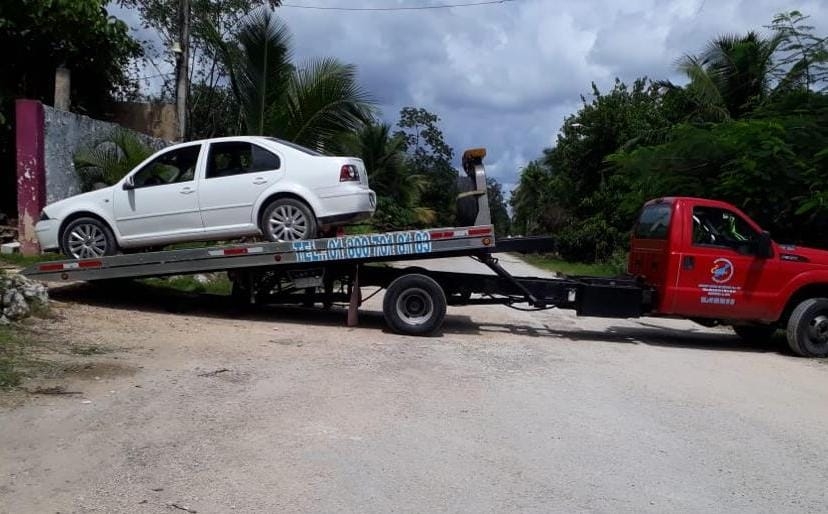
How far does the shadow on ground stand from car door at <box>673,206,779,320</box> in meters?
0.99

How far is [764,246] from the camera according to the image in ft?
33.1

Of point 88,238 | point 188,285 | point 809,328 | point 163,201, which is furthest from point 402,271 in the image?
point 809,328

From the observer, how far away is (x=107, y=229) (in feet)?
34.1

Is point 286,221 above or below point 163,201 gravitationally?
below

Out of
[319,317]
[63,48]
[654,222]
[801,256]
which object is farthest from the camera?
[63,48]

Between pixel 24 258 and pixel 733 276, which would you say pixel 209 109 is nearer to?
pixel 24 258

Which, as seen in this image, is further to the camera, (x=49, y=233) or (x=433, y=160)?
(x=433, y=160)

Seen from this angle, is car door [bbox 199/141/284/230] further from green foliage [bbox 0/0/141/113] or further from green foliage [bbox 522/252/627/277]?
green foliage [bbox 522/252/627/277]

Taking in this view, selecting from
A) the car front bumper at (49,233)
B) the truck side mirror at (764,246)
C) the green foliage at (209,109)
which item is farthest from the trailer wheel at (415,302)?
the green foliage at (209,109)

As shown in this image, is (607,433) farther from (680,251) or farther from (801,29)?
(801,29)

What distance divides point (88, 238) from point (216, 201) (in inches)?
77.5

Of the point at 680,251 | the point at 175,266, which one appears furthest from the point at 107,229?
the point at 680,251

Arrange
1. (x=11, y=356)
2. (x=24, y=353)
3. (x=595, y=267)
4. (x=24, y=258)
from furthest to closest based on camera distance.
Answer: (x=595, y=267)
(x=24, y=258)
(x=24, y=353)
(x=11, y=356)

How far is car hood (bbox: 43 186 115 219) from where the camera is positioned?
10.2m
